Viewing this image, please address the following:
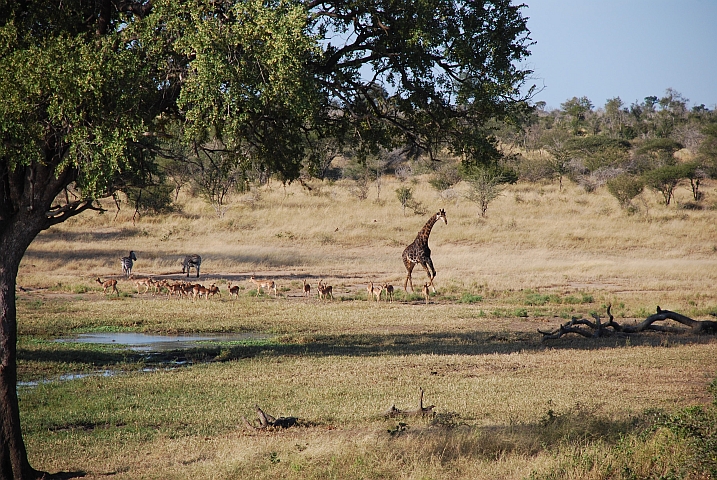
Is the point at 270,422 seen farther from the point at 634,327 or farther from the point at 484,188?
the point at 484,188

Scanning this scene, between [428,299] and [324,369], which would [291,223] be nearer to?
[428,299]

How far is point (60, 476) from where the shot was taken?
25.1 ft

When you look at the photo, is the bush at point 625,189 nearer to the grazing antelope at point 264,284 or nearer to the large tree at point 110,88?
the grazing antelope at point 264,284

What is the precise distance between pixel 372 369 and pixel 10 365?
23.3 feet

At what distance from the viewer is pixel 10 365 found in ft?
25.4

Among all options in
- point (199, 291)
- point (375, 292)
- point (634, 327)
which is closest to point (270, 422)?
point (634, 327)

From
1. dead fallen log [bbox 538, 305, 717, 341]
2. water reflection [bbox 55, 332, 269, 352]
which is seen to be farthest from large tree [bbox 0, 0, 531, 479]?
dead fallen log [bbox 538, 305, 717, 341]

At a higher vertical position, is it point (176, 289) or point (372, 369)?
point (176, 289)

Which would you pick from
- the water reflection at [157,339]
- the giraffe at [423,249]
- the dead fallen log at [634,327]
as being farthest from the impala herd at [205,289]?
the dead fallen log at [634,327]

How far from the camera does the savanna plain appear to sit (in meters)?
7.50

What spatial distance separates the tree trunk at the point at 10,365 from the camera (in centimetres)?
754

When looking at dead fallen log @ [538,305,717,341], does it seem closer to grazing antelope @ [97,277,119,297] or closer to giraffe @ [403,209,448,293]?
giraffe @ [403,209,448,293]

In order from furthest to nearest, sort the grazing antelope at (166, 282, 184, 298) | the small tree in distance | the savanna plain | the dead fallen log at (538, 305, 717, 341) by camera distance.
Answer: the small tree in distance, the grazing antelope at (166, 282, 184, 298), the dead fallen log at (538, 305, 717, 341), the savanna plain

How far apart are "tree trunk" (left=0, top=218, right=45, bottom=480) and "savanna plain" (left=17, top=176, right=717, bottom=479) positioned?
518mm
